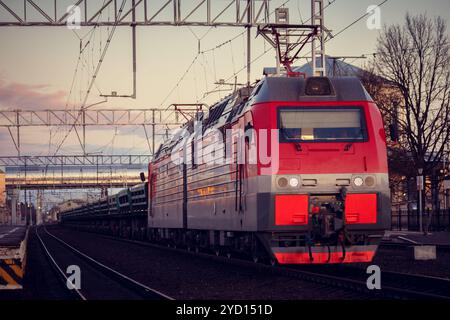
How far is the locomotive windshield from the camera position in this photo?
17.1 m

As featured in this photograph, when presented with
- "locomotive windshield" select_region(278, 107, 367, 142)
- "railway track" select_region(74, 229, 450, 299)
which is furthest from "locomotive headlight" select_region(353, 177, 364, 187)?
"railway track" select_region(74, 229, 450, 299)

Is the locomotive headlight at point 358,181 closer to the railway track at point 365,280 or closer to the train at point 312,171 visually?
the train at point 312,171

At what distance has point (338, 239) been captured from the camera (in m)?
16.9

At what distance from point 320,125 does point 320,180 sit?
1.21 m

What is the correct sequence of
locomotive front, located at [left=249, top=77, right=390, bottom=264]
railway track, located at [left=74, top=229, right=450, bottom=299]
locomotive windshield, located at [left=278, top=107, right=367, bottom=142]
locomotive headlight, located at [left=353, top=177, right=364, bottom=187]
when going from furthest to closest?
1. locomotive windshield, located at [left=278, top=107, right=367, bottom=142]
2. locomotive headlight, located at [left=353, top=177, right=364, bottom=187]
3. locomotive front, located at [left=249, top=77, right=390, bottom=264]
4. railway track, located at [left=74, top=229, right=450, bottom=299]

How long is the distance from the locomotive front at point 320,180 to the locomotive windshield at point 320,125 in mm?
21

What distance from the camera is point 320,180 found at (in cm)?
1692

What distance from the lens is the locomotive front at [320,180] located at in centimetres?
1683

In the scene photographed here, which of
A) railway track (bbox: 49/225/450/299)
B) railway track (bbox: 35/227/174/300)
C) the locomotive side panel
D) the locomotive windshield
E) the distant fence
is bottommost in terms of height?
railway track (bbox: 35/227/174/300)

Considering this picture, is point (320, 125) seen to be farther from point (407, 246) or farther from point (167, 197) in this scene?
point (167, 197)

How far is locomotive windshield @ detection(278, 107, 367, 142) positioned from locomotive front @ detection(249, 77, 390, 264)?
0.02 meters

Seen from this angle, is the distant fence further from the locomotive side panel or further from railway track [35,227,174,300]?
railway track [35,227,174,300]

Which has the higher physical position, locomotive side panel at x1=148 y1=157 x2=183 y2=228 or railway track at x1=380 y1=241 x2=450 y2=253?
locomotive side panel at x1=148 y1=157 x2=183 y2=228

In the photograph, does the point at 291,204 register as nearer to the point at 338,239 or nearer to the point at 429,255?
the point at 338,239
